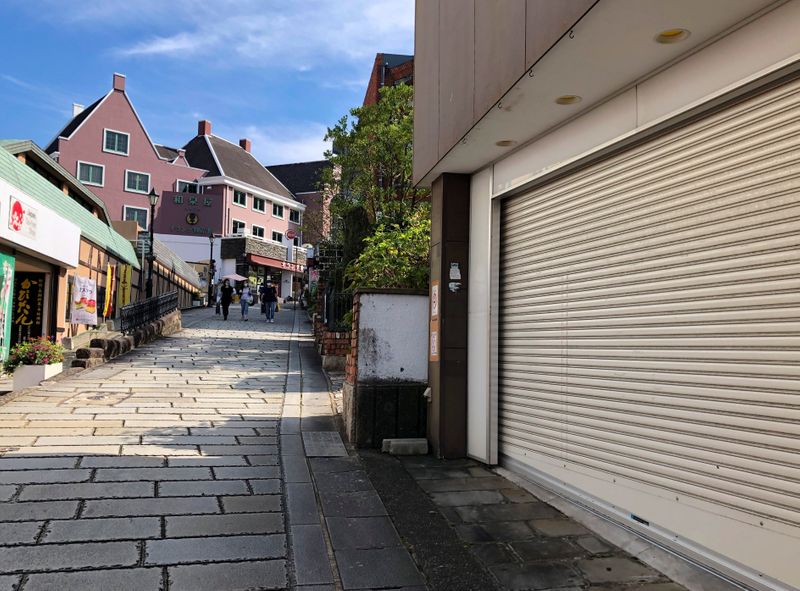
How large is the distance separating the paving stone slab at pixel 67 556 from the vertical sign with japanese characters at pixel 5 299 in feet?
31.8

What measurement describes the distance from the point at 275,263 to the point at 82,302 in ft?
113

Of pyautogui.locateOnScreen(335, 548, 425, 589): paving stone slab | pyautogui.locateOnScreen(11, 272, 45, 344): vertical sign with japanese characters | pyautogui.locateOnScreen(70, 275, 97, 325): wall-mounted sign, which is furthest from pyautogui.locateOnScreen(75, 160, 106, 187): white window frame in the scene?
pyautogui.locateOnScreen(335, 548, 425, 589): paving stone slab

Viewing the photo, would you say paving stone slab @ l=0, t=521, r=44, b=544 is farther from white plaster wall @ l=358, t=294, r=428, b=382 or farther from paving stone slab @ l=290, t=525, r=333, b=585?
white plaster wall @ l=358, t=294, r=428, b=382

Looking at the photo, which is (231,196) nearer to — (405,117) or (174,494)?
(405,117)

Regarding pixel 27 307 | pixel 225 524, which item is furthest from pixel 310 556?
pixel 27 307

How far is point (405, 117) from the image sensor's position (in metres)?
17.9

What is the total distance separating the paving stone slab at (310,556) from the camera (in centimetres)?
341

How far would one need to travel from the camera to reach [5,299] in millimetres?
11602

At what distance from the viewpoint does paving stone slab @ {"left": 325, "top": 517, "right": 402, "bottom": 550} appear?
3826mm

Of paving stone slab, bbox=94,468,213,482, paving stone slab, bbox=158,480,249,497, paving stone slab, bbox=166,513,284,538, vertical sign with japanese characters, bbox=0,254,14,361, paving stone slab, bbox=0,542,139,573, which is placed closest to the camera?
paving stone slab, bbox=0,542,139,573

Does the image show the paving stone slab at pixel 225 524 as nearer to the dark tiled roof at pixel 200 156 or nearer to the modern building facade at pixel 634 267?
the modern building facade at pixel 634 267

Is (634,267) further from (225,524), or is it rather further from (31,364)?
(31,364)

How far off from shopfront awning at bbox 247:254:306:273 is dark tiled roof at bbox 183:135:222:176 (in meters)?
8.12

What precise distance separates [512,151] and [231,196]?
46.8 meters
